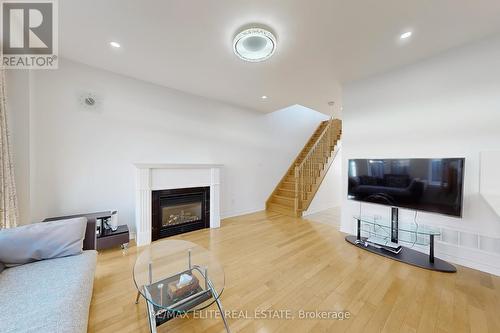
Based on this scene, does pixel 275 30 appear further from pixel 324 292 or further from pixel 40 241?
pixel 40 241

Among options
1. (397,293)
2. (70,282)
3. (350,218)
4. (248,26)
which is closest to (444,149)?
(350,218)

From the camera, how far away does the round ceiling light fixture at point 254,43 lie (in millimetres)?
1964

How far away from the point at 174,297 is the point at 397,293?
208cm

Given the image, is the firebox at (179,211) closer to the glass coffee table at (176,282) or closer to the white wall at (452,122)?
the glass coffee table at (176,282)

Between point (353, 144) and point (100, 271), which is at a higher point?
point (353, 144)

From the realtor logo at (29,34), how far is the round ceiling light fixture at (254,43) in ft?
5.70

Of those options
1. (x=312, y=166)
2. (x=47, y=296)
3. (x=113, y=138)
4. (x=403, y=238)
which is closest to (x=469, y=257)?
(x=403, y=238)

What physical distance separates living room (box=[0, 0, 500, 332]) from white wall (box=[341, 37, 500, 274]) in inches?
0.7

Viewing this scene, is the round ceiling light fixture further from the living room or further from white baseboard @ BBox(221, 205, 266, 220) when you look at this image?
white baseboard @ BBox(221, 205, 266, 220)

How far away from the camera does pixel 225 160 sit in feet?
14.5

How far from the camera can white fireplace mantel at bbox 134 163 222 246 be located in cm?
294

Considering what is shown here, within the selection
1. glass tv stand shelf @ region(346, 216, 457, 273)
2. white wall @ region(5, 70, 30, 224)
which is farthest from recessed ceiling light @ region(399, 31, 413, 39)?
white wall @ region(5, 70, 30, 224)

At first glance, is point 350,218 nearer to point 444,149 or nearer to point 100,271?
point 444,149

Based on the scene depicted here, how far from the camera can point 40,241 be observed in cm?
161
